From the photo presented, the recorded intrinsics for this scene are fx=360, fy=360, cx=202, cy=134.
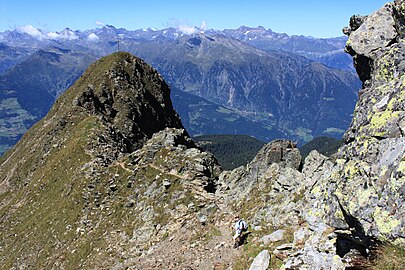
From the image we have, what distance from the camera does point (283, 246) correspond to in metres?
22.8

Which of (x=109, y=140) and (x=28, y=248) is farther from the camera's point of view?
(x=109, y=140)

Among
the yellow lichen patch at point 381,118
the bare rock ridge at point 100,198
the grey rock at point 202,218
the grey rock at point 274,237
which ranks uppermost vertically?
the yellow lichen patch at point 381,118

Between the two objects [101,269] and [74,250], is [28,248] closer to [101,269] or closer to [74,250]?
[74,250]

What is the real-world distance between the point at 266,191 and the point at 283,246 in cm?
1517

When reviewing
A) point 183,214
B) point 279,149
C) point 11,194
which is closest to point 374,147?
point 183,214

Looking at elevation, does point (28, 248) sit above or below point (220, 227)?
below

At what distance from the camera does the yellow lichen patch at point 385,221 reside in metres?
12.5

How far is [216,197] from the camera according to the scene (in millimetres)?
42000

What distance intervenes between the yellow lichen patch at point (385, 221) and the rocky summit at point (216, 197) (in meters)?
0.04

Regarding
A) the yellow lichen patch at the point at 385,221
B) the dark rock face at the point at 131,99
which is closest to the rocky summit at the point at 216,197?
the yellow lichen patch at the point at 385,221

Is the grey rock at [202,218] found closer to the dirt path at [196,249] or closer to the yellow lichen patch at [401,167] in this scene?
the dirt path at [196,249]

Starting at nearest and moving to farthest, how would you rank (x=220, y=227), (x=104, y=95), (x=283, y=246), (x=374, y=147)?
(x=374, y=147) → (x=283, y=246) → (x=220, y=227) → (x=104, y=95)

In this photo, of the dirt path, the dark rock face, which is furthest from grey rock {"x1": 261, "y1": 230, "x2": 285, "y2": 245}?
the dark rock face

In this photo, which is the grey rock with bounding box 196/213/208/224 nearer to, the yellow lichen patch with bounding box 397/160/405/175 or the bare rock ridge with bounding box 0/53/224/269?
the bare rock ridge with bounding box 0/53/224/269
